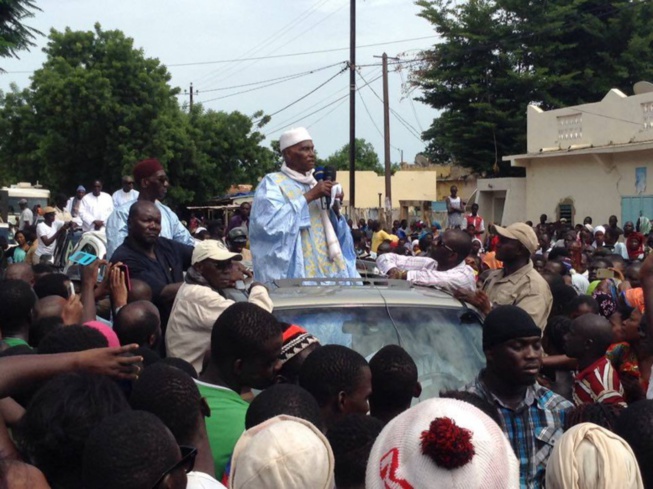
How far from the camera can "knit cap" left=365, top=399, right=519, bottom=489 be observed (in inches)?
89.8

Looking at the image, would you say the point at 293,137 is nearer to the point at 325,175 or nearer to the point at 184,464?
the point at 325,175

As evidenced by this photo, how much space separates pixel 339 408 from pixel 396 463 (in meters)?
1.36

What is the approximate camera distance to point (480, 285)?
6734mm

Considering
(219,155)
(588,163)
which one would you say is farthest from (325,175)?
(219,155)

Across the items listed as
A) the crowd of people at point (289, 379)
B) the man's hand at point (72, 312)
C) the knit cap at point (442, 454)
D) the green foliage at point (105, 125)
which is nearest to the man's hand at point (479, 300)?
the crowd of people at point (289, 379)

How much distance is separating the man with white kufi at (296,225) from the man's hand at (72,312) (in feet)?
5.04

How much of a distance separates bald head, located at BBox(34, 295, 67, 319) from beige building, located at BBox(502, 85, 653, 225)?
18.9 meters

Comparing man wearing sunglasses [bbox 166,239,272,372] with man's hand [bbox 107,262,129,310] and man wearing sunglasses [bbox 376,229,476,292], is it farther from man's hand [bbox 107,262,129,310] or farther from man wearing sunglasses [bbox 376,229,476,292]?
Result: man wearing sunglasses [bbox 376,229,476,292]

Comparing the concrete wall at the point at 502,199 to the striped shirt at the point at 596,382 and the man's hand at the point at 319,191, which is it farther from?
the striped shirt at the point at 596,382

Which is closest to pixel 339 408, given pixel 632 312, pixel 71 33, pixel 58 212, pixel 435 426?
pixel 435 426

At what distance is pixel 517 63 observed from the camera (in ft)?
103

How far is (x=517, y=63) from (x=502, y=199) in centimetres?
479

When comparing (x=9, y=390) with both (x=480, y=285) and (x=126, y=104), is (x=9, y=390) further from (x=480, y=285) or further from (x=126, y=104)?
(x=126, y=104)

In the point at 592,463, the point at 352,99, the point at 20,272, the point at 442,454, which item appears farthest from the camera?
the point at 352,99
